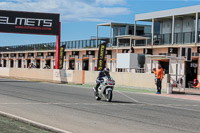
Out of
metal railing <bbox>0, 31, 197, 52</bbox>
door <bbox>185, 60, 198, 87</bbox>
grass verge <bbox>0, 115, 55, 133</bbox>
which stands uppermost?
metal railing <bbox>0, 31, 197, 52</bbox>

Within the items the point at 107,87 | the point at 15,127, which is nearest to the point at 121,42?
the point at 107,87

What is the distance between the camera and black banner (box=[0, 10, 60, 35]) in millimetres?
39938

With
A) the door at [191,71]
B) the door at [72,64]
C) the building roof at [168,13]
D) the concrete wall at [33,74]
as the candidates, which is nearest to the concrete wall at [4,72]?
the concrete wall at [33,74]

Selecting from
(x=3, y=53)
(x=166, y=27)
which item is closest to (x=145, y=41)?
(x=166, y=27)

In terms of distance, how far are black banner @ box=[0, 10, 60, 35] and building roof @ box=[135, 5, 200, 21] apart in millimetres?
9066

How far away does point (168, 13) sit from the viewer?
38250mm

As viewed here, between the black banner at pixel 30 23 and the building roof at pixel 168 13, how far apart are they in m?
9.07

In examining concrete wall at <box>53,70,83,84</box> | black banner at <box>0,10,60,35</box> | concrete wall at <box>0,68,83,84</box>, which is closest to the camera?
concrete wall at <box>53,70,83,84</box>

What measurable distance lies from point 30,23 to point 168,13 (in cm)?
1430

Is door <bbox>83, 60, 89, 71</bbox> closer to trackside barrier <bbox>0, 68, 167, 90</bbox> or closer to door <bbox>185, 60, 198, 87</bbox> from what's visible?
trackside barrier <bbox>0, 68, 167, 90</bbox>

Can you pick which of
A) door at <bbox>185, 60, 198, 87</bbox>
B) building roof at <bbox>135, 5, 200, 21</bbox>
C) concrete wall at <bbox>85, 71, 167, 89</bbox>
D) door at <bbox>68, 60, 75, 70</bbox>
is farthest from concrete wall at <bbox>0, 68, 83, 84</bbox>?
building roof at <bbox>135, 5, 200, 21</bbox>

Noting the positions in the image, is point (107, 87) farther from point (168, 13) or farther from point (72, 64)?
point (72, 64)

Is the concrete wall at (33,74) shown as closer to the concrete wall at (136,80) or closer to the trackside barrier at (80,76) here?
the trackside barrier at (80,76)

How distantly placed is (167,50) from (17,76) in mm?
19143
